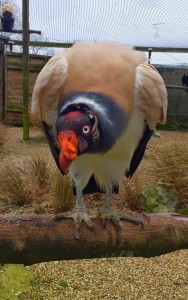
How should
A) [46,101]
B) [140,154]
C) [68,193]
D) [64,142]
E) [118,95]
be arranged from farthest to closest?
[68,193] → [140,154] → [46,101] → [118,95] → [64,142]

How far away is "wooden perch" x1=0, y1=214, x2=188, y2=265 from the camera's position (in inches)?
65.4

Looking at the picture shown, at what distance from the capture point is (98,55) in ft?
6.59

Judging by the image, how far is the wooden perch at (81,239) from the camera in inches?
65.4

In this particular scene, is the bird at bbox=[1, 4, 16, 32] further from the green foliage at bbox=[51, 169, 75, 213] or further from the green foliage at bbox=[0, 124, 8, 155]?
the green foliage at bbox=[51, 169, 75, 213]

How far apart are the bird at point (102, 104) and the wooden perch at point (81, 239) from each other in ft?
0.19

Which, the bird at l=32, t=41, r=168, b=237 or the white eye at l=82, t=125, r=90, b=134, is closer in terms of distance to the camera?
the white eye at l=82, t=125, r=90, b=134

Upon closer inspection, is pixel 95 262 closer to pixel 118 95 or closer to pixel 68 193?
pixel 68 193

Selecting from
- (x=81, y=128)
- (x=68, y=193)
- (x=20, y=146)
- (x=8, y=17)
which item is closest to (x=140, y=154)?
(x=81, y=128)

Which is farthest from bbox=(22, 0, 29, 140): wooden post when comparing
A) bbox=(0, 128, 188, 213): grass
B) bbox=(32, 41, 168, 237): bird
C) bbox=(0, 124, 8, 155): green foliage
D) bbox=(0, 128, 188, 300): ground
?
bbox=(32, 41, 168, 237): bird

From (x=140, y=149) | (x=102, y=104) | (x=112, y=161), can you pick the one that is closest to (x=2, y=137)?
(x=140, y=149)

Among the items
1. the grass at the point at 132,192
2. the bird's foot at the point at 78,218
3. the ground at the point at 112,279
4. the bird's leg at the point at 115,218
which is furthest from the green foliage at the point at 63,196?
the bird's foot at the point at 78,218

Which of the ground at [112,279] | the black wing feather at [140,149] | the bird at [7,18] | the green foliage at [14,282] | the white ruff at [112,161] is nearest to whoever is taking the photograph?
the white ruff at [112,161]

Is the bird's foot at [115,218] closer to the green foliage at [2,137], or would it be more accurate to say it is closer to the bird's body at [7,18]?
the green foliage at [2,137]

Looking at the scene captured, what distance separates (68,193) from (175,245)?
8.05 feet
